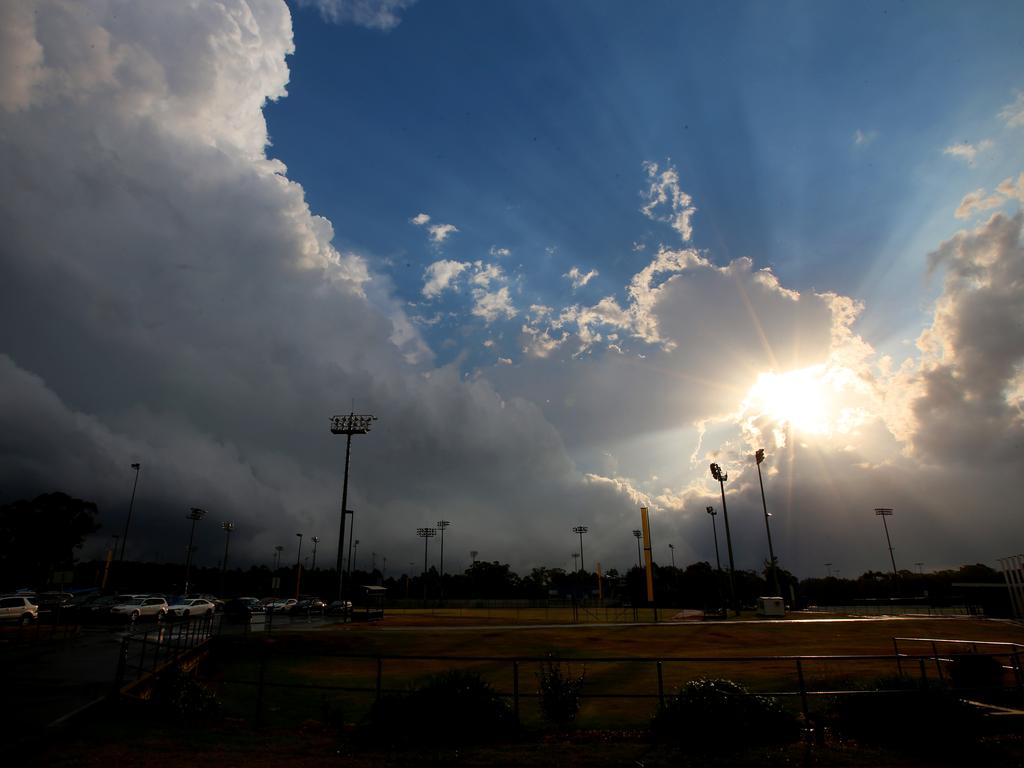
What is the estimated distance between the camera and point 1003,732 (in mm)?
10500

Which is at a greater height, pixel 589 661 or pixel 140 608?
pixel 140 608

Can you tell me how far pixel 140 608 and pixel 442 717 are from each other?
3823 centimetres

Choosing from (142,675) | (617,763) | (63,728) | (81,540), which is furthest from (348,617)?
(81,540)

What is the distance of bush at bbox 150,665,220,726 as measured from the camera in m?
12.2

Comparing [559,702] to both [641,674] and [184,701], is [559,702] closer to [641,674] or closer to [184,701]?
[184,701]

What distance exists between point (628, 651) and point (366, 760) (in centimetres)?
2316

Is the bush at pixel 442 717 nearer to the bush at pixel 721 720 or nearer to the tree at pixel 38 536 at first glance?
the bush at pixel 721 720

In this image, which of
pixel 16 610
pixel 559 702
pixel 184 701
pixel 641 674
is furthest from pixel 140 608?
pixel 559 702

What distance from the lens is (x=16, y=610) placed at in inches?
1371

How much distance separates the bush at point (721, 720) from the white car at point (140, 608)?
38.3m

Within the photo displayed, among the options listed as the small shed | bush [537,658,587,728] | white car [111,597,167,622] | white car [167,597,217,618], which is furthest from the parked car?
the small shed

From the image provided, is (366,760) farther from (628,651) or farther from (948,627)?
(948,627)

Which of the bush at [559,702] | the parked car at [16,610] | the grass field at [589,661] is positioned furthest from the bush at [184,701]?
the parked car at [16,610]

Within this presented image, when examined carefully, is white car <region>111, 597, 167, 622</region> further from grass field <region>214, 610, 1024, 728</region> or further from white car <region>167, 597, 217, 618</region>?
grass field <region>214, 610, 1024, 728</region>
